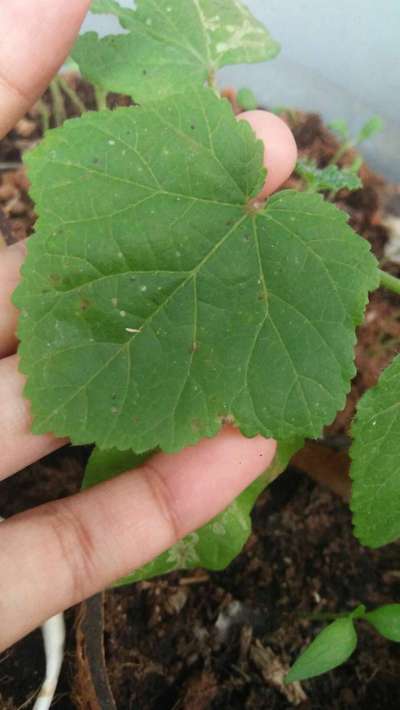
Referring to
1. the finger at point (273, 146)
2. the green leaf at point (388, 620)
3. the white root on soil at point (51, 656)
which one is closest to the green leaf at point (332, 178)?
the finger at point (273, 146)

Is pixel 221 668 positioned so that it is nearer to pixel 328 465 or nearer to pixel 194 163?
pixel 328 465

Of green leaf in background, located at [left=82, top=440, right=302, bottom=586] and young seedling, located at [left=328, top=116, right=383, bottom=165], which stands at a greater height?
young seedling, located at [left=328, top=116, right=383, bottom=165]

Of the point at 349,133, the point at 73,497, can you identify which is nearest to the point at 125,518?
the point at 73,497

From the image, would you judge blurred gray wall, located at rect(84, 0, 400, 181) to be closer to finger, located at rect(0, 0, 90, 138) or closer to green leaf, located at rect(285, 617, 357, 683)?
finger, located at rect(0, 0, 90, 138)

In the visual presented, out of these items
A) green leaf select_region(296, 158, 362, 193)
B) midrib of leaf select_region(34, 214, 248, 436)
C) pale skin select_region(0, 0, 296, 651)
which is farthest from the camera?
green leaf select_region(296, 158, 362, 193)

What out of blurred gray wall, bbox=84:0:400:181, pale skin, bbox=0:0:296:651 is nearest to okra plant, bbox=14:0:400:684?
pale skin, bbox=0:0:296:651

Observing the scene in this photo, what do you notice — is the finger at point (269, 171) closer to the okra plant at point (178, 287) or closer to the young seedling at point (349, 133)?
the okra plant at point (178, 287)

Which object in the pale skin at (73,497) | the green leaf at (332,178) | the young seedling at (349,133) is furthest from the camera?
the young seedling at (349,133)
